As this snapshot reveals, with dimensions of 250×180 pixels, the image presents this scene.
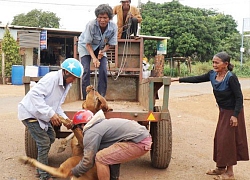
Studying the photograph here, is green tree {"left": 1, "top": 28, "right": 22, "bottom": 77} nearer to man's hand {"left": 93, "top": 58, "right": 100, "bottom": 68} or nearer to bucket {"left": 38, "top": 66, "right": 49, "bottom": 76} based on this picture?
bucket {"left": 38, "top": 66, "right": 49, "bottom": 76}

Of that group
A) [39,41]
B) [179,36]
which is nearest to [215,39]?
[179,36]

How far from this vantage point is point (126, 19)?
298 inches

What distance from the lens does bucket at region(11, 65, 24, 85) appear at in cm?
1958

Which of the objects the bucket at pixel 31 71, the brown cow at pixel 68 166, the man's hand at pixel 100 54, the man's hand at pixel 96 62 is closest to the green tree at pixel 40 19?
the bucket at pixel 31 71

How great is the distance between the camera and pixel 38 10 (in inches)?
1754

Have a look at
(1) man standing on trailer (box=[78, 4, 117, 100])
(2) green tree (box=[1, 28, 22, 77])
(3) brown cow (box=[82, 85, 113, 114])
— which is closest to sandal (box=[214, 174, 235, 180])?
(3) brown cow (box=[82, 85, 113, 114])

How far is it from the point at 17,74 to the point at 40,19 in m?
25.4

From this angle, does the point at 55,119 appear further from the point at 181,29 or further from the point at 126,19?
the point at 181,29

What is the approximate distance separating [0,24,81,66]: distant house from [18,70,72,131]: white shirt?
16.2 metres

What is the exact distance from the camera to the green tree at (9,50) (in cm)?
2078

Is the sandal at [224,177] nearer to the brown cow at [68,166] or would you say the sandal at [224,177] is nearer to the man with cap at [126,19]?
the brown cow at [68,166]

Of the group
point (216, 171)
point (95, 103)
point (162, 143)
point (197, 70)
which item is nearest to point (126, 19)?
point (95, 103)

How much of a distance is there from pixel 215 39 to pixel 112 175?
95.5ft

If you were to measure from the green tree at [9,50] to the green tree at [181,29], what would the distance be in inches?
477
